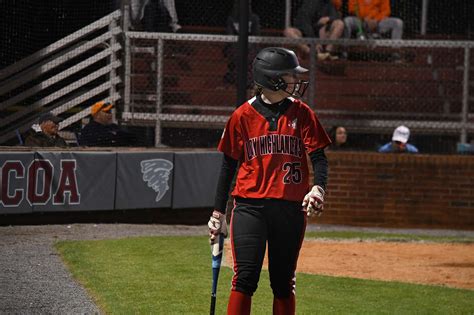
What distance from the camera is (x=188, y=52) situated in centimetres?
1465

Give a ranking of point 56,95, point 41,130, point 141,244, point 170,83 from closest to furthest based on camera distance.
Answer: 1. point 141,244
2. point 41,130
3. point 56,95
4. point 170,83

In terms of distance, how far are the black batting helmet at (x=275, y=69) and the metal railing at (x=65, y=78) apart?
284 inches

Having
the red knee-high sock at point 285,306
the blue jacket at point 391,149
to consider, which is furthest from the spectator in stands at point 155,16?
the red knee-high sock at point 285,306

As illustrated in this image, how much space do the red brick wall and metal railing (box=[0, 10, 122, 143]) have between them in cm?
364

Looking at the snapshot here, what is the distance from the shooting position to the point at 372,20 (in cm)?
1543

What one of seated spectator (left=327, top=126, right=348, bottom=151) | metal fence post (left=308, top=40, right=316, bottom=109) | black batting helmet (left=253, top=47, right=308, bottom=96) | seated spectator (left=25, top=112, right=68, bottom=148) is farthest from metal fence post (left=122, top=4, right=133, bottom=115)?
black batting helmet (left=253, top=47, right=308, bottom=96)

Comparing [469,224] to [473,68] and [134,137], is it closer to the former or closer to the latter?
[473,68]

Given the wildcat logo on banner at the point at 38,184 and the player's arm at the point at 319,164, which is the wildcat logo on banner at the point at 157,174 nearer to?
the wildcat logo on banner at the point at 38,184

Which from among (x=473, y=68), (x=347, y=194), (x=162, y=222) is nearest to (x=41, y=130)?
(x=162, y=222)

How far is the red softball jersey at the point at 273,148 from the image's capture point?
607 cm

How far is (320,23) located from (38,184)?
17.7 ft

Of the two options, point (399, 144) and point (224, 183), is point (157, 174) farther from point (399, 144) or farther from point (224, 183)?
point (224, 183)

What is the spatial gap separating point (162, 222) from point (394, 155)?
3630 mm

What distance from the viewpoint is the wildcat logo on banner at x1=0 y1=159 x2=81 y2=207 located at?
1189 cm
